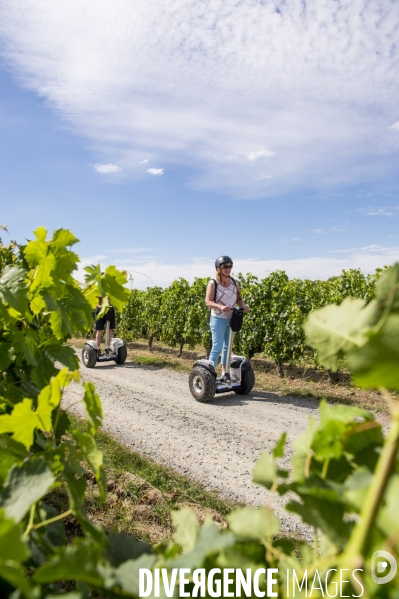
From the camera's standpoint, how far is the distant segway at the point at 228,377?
6.46 metres

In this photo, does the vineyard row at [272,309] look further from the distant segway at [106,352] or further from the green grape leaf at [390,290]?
the green grape leaf at [390,290]

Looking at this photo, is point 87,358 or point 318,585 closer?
point 318,585

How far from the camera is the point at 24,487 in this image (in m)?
0.69

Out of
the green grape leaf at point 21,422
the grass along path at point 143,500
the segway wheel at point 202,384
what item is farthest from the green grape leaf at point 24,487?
the segway wheel at point 202,384

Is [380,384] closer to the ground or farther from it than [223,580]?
farther from it

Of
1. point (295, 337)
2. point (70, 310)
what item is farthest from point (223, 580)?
point (295, 337)

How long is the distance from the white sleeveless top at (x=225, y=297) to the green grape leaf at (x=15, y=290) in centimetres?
535

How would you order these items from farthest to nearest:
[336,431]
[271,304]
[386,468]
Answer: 1. [271,304]
2. [336,431]
3. [386,468]

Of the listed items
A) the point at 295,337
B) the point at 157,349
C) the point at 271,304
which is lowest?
the point at 157,349

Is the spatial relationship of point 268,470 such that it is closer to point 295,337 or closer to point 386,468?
point 386,468

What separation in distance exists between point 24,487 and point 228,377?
20.6 ft

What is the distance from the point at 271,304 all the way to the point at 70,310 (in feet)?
29.3

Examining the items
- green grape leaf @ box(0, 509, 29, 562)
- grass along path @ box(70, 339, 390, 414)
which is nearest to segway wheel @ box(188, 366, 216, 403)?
grass along path @ box(70, 339, 390, 414)

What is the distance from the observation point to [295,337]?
9.44 m
